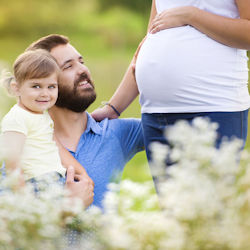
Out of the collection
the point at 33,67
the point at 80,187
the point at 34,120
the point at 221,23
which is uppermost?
the point at 221,23

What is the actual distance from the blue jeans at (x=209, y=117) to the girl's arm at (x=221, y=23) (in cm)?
30

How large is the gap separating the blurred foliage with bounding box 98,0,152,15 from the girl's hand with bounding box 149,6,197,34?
22795 mm

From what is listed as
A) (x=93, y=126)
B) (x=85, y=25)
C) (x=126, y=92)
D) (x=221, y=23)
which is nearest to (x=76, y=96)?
(x=93, y=126)

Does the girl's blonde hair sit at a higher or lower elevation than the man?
higher

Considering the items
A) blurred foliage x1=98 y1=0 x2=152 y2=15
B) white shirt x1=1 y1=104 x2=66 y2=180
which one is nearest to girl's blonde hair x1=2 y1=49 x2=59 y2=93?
white shirt x1=1 y1=104 x2=66 y2=180

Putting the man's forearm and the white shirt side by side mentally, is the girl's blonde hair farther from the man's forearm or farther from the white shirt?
the man's forearm

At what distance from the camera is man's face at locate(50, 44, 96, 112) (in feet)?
8.59

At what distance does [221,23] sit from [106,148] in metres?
0.96

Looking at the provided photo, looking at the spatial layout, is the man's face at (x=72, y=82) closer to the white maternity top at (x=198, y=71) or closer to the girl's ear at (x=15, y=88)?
the girl's ear at (x=15, y=88)

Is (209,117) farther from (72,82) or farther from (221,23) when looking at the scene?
(72,82)

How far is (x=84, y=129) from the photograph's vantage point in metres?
2.74

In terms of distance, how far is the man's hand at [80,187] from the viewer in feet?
7.72

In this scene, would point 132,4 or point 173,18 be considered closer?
point 173,18


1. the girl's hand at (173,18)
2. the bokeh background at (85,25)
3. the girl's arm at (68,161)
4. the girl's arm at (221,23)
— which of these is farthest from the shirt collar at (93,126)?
the bokeh background at (85,25)
